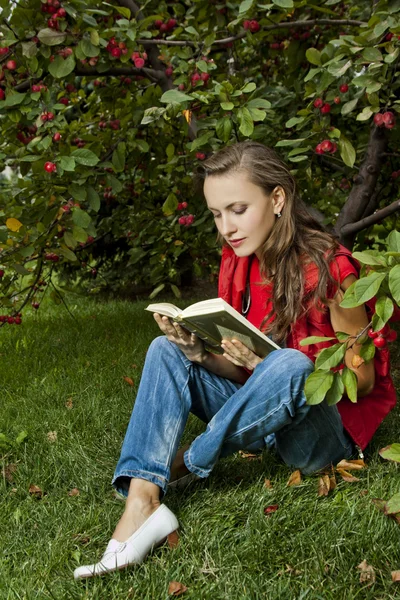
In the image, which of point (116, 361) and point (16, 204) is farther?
point (116, 361)

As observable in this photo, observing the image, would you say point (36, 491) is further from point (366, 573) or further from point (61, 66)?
point (61, 66)

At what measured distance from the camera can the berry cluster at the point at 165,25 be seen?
3.62 m

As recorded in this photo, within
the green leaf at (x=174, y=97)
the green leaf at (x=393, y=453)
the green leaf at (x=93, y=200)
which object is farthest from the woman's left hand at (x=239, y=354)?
the green leaf at (x=93, y=200)

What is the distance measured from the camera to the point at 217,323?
2045 millimetres

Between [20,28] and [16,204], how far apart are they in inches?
33.8

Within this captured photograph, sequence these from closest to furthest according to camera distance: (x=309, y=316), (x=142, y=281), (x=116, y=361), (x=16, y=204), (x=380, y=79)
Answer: (x=309, y=316), (x=380, y=79), (x=16, y=204), (x=116, y=361), (x=142, y=281)

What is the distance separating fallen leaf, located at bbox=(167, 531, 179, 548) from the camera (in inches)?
79.1

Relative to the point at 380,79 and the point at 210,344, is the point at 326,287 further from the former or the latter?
the point at 380,79

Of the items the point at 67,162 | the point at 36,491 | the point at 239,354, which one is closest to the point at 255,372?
the point at 239,354

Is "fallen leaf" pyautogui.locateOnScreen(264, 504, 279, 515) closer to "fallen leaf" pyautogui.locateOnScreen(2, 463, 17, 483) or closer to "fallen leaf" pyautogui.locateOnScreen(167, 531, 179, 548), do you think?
"fallen leaf" pyautogui.locateOnScreen(167, 531, 179, 548)

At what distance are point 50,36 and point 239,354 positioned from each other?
1480 millimetres

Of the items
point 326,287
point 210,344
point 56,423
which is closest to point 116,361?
point 56,423

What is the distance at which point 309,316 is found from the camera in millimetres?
2258

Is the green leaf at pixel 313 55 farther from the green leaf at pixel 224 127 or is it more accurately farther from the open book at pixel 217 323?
the open book at pixel 217 323
